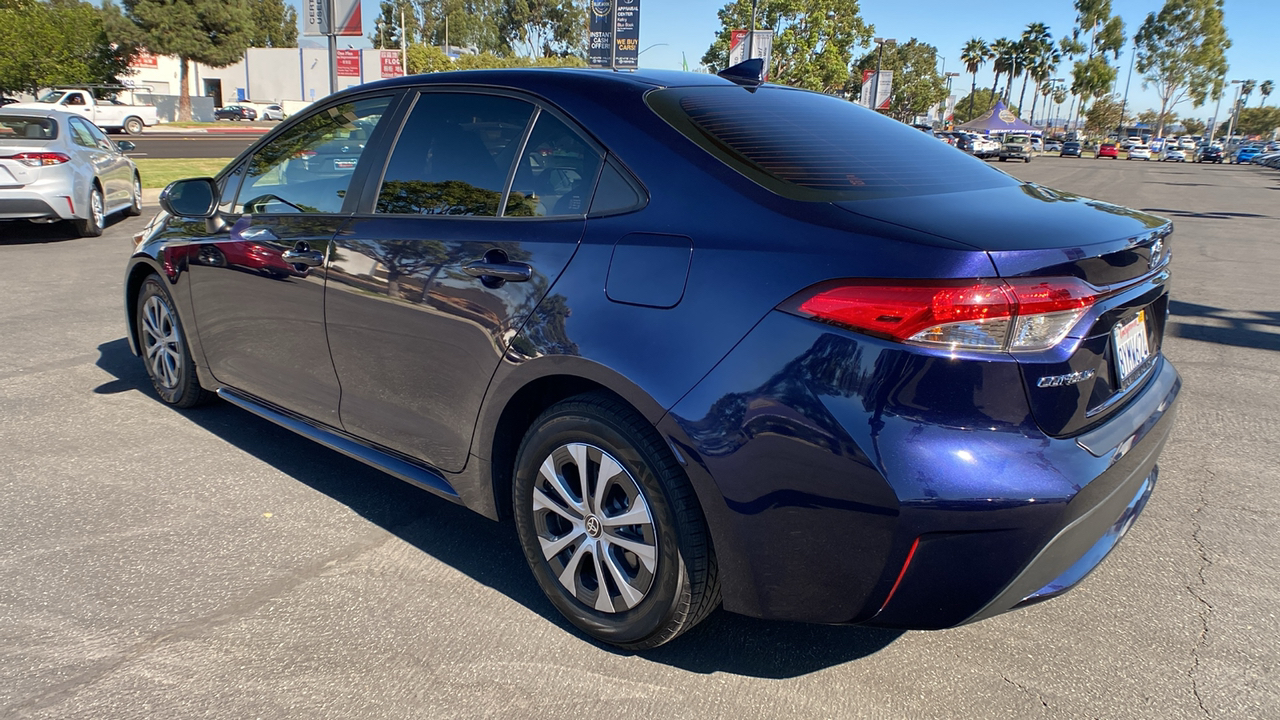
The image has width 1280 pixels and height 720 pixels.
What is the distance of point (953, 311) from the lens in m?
2.02

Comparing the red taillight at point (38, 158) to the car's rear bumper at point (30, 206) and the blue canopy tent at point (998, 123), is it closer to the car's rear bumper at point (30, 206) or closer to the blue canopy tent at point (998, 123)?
the car's rear bumper at point (30, 206)

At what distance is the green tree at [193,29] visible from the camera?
56.4m

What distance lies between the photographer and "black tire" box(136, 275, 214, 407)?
4473mm

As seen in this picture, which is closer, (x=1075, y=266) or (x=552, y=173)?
(x=1075, y=266)

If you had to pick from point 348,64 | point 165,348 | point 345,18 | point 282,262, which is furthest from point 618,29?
point 282,262

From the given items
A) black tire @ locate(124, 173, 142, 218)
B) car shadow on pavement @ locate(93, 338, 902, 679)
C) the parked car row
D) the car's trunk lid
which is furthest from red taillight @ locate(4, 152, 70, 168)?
the car's trunk lid

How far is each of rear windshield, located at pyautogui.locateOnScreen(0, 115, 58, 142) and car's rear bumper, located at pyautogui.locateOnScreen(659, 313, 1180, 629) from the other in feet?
35.3

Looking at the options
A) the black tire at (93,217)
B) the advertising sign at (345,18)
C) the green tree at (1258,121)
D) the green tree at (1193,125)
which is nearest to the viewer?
the black tire at (93,217)

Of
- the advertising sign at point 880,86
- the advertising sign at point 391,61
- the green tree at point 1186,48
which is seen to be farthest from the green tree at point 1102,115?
the advertising sign at point 391,61

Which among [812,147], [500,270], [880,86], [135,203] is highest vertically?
[880,86]

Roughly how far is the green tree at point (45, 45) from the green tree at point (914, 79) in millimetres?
75439

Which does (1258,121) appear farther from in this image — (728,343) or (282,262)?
(728,343)

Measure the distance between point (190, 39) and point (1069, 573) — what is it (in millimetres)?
66564

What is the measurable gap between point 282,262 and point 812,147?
215cm
